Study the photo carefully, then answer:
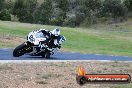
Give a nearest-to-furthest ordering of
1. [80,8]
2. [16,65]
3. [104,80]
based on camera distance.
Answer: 1. [104,80]
2. [16,65]
3. [80,8]

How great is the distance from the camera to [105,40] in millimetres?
48531

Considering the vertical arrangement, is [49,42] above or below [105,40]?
above

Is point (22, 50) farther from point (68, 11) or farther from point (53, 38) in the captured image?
point (68, 11)

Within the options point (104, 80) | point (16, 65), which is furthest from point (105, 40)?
point (104, 80)

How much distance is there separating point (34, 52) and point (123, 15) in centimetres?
6453

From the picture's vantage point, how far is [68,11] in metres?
87.3

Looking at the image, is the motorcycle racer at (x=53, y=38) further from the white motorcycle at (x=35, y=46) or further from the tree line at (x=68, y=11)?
the tree line at (x=68, y=11)

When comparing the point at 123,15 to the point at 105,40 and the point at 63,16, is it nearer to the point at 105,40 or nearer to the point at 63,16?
the point at 63,16

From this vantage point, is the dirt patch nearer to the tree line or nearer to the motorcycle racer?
the motorcycle racer

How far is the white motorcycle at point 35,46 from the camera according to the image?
21.8 m

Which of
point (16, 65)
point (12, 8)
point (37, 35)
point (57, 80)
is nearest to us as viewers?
point (57, 80)

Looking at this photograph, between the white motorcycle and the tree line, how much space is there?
169 feet

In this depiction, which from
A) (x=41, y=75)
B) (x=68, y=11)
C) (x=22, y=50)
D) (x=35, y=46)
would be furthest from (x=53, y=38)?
(x=68, y=11)

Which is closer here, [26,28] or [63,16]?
[26,28]
